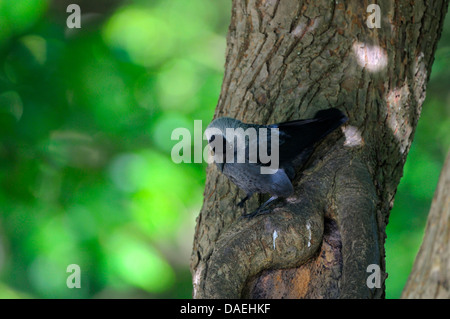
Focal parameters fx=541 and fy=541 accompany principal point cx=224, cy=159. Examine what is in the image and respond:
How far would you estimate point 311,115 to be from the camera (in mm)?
2826

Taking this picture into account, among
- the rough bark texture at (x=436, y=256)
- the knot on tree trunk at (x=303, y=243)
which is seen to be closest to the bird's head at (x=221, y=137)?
the knot on tree trunk at (x=303, y=243)

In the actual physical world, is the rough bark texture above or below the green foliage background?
below

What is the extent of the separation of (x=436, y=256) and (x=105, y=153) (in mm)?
4170

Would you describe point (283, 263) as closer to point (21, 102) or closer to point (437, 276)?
point (437, 276)

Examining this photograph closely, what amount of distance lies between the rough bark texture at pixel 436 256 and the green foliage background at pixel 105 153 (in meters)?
3.29

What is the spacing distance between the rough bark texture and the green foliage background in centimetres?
329

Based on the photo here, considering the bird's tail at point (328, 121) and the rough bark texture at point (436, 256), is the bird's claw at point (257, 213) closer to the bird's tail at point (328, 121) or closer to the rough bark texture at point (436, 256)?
the bird's tail at point (328, 121)

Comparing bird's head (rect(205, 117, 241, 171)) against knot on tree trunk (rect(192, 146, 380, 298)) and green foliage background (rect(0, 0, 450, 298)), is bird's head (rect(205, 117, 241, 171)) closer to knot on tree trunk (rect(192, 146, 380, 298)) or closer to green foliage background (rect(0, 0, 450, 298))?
knot on tree trunk (rect(192, 146, 380, 298))

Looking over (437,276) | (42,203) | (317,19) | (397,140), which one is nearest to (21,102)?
(42,203)

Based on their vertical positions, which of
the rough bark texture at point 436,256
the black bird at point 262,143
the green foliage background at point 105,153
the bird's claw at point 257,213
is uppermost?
the green foliage background at point 105,153

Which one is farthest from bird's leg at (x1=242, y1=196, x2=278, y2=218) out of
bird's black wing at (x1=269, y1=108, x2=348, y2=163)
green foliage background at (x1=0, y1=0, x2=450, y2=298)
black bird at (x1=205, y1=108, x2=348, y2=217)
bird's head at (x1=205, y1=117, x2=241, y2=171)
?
green foliage background at (x1=0, y1=0, x2=450, y2=298)

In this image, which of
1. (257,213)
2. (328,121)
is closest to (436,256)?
(257,213)

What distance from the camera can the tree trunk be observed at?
2379 mm

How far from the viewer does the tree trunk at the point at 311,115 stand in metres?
2.38
